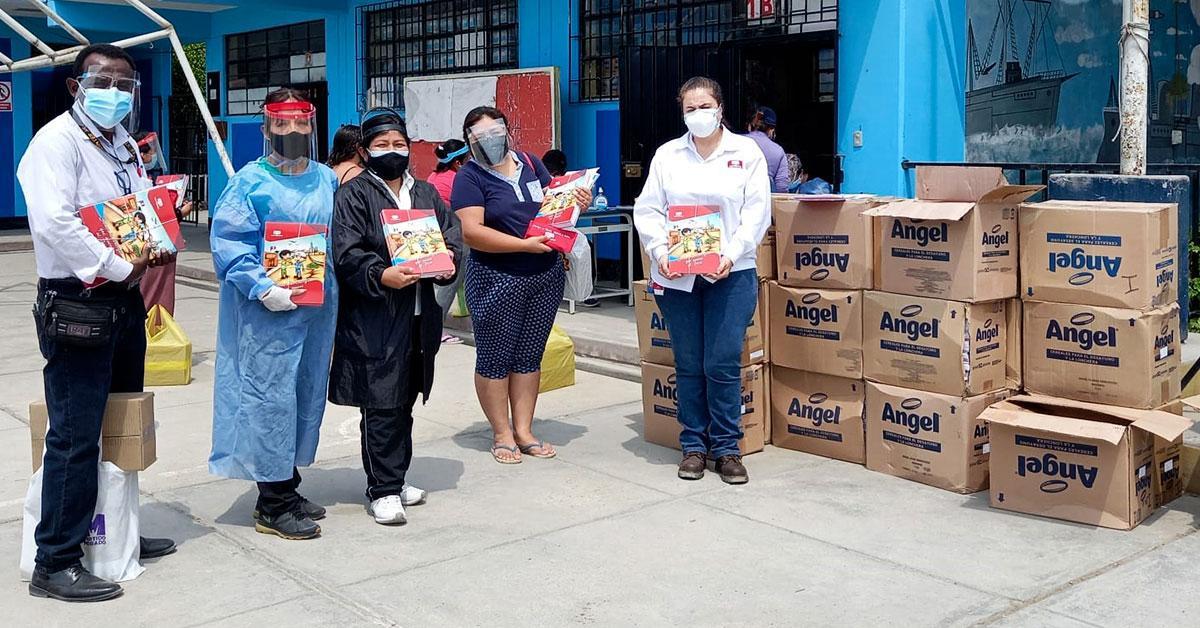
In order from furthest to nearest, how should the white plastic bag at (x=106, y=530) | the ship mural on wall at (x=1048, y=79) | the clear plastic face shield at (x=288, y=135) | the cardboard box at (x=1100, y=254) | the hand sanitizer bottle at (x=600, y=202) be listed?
the hand sanitizer bottle at (x=600, y=202) → the ship mural on wall at (x=1048, y=79) → the cardboard box at (x=1100, y=254) → the clear plastic face shield at (x=288, y=135) → the white plastic bag at (x=106, y=530)

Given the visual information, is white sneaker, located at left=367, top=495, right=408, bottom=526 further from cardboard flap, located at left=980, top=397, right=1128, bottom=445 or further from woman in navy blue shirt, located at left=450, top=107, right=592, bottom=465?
cardboard flap, located at left=980, top=397, right=1128, bottom=445

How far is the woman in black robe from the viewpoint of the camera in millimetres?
5098

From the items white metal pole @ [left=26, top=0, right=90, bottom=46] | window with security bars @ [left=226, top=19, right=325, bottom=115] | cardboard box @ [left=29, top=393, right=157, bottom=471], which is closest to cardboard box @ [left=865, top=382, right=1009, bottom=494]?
cardboard box @ [left=29, top=393, right=157, bottom=471]

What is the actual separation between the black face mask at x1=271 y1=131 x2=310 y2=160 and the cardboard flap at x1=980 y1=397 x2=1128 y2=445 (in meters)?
3.09

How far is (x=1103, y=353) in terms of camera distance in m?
5.25

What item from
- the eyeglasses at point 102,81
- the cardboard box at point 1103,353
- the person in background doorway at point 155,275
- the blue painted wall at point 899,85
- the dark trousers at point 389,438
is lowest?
the dark trousers at point 389,438

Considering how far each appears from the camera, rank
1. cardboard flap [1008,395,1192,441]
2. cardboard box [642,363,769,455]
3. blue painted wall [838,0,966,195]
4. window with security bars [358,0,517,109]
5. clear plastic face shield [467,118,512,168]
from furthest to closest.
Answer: window with security bars [358,0,517,109]
blue painted wall [838,0,966,195]
cardboard box [642,363,769,455]
clear plastic face shield [467,118,512,168]
cardboard flap [1008,395,1192,441]

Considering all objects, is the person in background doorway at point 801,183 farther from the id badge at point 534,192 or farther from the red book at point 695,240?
the red book at point 695,240

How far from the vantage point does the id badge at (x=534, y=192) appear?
6.10 meters

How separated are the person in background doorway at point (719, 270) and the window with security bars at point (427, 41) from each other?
26.6ft

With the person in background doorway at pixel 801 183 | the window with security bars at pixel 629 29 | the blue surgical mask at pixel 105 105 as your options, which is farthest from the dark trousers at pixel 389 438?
the window with security bars at pixel 629 29

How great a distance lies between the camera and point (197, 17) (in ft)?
64.7

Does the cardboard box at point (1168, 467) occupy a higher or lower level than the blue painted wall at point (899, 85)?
lower

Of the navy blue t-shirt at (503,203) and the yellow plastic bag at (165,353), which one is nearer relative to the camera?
the navy blue t-shirt at (503,203)
